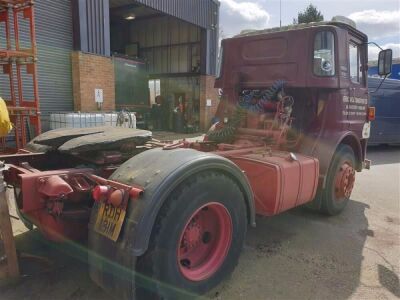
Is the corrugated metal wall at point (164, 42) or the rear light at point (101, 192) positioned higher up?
the corrugated metal wall at point (164, 42)

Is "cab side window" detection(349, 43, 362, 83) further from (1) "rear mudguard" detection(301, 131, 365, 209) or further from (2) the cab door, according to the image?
(1) "rear mudguard" detection(301, 131, 365, 209)

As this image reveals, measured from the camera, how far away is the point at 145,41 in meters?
19.1

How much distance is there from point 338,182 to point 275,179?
181 centimetres

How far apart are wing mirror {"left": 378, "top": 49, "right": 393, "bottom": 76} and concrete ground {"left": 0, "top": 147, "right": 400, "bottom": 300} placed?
6.86 feet

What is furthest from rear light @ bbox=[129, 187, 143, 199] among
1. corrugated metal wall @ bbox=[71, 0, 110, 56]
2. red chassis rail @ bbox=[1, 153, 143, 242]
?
corrugated metal wall @ bbox=[71, 0, 110, 56]

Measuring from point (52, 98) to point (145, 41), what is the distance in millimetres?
9931

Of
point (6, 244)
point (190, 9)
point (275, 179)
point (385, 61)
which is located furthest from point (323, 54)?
point (190, 9)

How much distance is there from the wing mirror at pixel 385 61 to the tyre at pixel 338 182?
1.25m

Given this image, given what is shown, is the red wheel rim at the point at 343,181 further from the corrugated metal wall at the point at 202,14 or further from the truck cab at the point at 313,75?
the corrugated metal wall at the point at 202,14

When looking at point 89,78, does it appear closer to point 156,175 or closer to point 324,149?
point 324,149

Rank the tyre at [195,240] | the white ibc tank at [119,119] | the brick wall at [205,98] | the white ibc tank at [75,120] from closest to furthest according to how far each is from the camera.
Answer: the tyre at [195,240] < the white ibc tank at [75,120] < the white ibc tank at [119,119] < the brick wall at [205,98]

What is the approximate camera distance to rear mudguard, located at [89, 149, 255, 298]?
7.47 feet

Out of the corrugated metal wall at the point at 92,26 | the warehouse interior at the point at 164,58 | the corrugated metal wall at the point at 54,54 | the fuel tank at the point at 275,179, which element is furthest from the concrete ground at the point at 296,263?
the warehouse interior at the point at 164,58

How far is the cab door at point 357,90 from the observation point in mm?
4926
